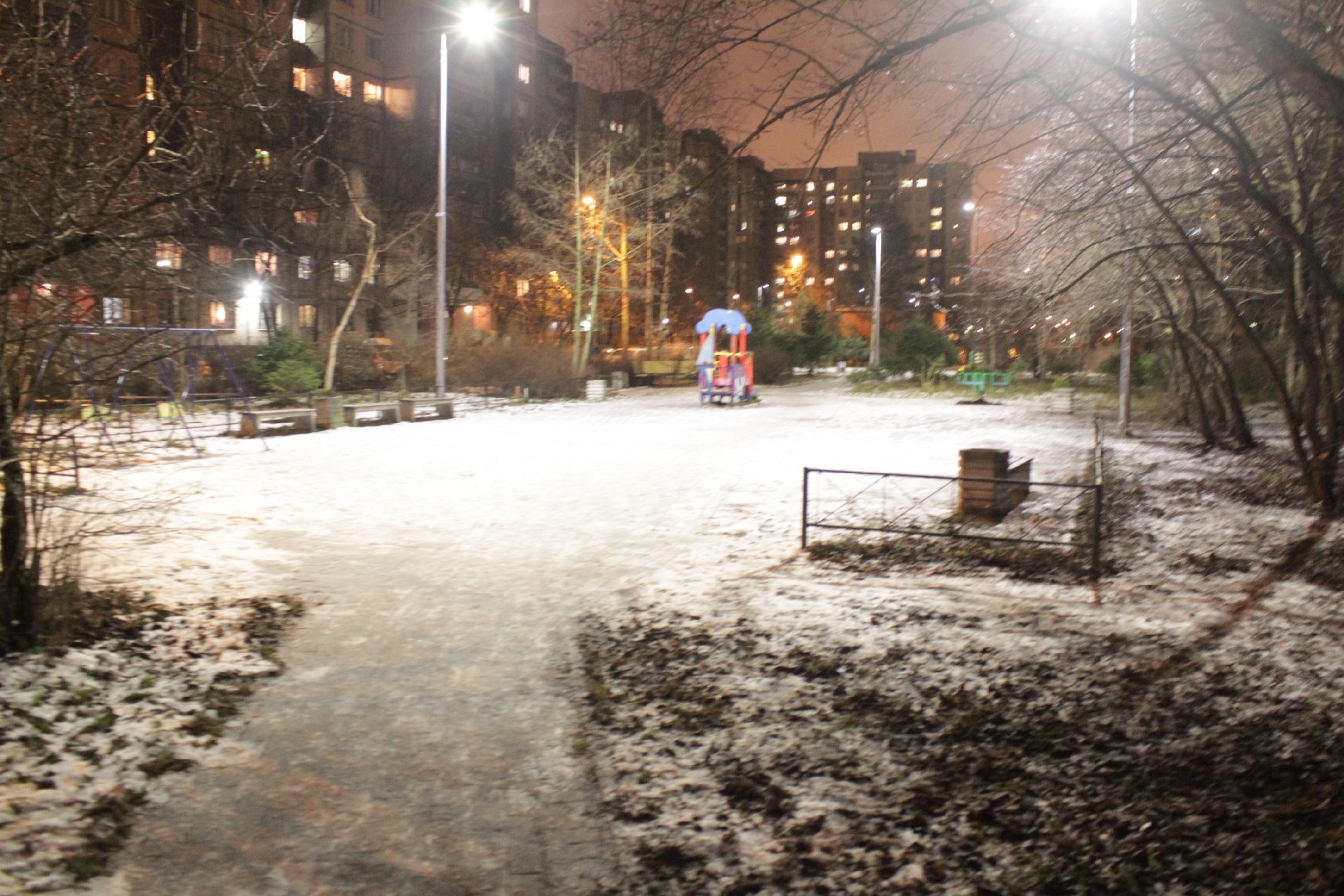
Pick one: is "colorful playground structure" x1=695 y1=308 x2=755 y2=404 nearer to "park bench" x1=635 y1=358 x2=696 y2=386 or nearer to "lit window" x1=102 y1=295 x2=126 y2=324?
"park bench" x1=635 y1=358 x2=696 y2=386

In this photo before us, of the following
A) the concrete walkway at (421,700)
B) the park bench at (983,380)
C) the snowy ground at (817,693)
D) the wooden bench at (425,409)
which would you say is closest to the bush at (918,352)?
the park bench at (983,380)

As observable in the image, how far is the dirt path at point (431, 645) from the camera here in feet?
13.4

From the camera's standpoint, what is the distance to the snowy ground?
4098 mm

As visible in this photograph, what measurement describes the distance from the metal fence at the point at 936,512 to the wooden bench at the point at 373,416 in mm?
13336

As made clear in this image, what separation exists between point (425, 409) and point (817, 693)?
23435 millimetres

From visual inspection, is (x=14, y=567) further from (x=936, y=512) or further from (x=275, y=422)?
(x=275, y=422)

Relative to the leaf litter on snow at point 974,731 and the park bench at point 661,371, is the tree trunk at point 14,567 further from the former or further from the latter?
the park bench at point 661,371

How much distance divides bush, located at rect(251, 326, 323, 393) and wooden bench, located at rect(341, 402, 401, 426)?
19.5ft

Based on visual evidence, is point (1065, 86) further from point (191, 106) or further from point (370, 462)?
point (370, 462)

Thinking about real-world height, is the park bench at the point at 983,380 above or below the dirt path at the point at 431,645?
above

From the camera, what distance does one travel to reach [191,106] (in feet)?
20.9

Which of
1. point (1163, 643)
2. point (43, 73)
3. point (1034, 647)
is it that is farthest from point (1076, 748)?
point (43, 73)

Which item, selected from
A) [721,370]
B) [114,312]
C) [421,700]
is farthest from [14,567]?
[721,370]

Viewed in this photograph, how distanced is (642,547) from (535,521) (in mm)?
1924
